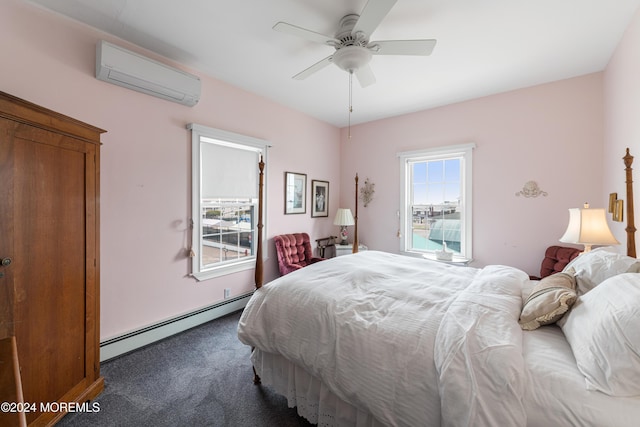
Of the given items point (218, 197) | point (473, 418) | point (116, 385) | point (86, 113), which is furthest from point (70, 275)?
point (473, 418)

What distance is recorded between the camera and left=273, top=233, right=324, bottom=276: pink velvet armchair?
140 inches

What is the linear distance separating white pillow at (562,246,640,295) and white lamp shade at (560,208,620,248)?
61 centimetres

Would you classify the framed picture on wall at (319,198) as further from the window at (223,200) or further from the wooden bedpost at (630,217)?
the wooden bedpost at (630,217)

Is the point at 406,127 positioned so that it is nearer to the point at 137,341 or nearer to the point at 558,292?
the point at 558,292

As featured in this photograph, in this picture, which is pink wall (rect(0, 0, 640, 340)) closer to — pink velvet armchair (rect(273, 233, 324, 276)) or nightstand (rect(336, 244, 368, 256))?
pink velvet armchair (rect(273, 233, 324, 276))

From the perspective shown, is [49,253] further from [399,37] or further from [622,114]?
[622,114]

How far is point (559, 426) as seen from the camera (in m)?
0.89

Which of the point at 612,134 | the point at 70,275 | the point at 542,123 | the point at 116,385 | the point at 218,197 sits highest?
the point at 542,123

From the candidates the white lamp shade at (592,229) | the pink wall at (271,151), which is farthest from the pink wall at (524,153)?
the white lamp shade at (592,229)

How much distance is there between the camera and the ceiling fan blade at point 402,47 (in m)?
1.80

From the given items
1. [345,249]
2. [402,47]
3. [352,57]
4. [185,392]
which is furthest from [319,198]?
[185,392]

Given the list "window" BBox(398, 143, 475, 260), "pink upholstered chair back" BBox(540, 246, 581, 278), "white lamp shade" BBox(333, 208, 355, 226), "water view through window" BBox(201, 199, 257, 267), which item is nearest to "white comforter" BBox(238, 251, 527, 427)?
"pink upholstered chair back" BBox(540, 246, 581, 278)

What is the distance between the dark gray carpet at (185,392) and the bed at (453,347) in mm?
173

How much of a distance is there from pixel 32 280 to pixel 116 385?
1.08 metres
